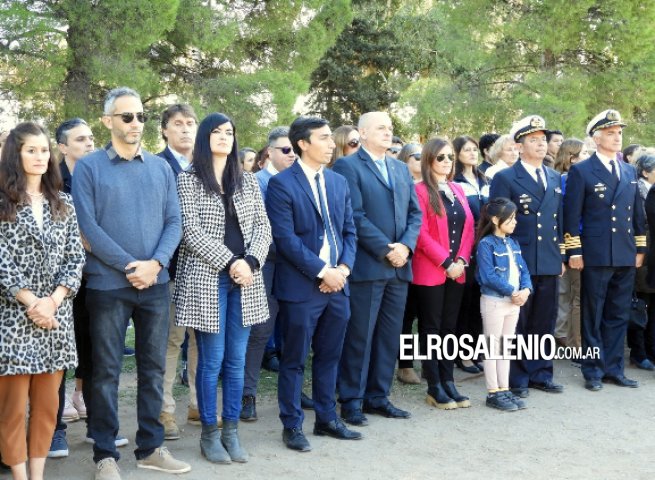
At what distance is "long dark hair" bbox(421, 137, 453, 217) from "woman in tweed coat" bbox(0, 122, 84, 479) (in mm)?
3060

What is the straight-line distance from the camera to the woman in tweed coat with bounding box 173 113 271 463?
5.10 metres

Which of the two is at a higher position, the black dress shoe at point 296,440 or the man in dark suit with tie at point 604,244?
the man in dark suit with tie at point 604,244

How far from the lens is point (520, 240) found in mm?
7047

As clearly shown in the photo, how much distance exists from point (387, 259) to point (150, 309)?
197 cm

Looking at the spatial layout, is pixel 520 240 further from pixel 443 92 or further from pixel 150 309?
pixel 443 92

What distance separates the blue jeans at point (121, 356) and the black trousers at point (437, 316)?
7.89 feet

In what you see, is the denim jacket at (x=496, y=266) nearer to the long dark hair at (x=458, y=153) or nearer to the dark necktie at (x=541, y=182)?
the dark necktie at (x=541, y=182)

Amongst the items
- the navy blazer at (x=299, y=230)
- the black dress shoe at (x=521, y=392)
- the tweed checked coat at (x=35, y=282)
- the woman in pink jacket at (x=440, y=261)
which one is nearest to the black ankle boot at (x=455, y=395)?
the woman in pink jacket at (x=440, y=261)

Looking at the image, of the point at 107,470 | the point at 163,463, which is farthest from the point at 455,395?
the point at 107,470

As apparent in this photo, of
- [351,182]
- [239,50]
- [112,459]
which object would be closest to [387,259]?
[351,182]

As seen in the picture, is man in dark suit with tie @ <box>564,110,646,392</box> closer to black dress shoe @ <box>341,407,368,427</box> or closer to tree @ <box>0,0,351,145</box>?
black dress shoe @ <box>341,407,368,427</box>

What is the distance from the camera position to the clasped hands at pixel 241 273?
16.8 ft

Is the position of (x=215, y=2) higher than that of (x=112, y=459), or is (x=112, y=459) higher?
(x=215, y=2)

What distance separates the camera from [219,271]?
5137 millimetres
